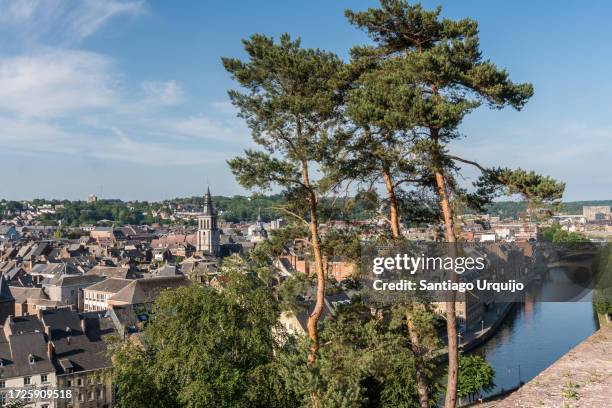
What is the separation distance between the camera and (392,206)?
1266cm

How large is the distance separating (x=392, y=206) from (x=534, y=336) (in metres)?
33.1

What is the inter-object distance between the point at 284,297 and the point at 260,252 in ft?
4.26

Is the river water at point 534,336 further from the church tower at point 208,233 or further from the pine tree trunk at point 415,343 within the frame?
the church tower at point 208,233

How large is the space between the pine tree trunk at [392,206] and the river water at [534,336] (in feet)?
62.6

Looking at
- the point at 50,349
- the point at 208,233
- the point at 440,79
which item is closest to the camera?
the point at 440,79

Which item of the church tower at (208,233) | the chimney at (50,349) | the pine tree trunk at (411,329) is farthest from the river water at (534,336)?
the church tower at (208,233)

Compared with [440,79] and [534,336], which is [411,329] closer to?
[440,79]

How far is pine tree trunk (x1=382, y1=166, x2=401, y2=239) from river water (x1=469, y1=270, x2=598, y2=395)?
1907cm

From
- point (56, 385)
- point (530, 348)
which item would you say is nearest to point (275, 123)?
point (56, 385)

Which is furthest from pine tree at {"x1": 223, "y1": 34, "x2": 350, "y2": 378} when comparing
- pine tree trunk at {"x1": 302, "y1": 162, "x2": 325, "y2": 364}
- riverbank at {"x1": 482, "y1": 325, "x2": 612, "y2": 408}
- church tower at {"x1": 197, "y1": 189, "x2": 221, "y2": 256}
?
church tower at {"x1": 197, "y1": 189, "x2": 221, "y2": 256}

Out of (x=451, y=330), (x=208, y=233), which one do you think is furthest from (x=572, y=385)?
(x=208, y=233)

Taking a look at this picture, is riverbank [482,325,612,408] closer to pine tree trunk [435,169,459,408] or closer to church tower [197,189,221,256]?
pine tree trunk [435,169,459,408]

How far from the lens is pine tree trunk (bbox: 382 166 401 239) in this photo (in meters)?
12.5

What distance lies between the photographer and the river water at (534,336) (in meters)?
32.8
